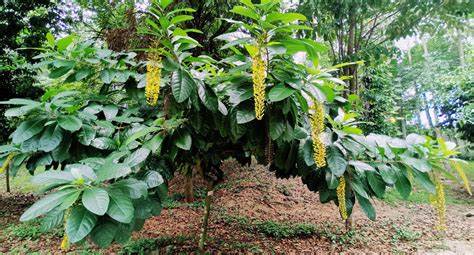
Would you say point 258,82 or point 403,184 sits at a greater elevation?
point 258,82

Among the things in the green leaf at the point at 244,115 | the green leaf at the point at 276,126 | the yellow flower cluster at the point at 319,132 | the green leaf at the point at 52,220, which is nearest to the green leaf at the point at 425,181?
the yellow flower cluster at the point at 319,132

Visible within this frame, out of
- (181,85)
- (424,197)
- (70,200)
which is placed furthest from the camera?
(424,197)

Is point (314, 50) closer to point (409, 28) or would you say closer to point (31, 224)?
point (409, 28)

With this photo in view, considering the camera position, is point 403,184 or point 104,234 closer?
point 104,234

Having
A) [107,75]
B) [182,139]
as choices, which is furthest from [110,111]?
[182,139]

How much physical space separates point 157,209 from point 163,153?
13.3 inches

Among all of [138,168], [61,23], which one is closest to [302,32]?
[138,168]

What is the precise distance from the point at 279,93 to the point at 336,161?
565 mm

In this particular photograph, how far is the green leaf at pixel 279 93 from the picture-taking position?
128 cm

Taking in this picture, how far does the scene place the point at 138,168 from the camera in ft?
4.99

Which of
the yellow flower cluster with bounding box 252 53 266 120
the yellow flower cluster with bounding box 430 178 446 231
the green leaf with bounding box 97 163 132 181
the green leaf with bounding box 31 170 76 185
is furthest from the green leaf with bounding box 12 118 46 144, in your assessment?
the yellow flower cluster with bounding box 430 178 446 231

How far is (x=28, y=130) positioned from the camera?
155 centimetres

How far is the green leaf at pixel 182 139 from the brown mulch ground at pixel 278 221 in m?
A: 1.73

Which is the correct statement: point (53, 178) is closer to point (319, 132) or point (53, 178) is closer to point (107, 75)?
point (107, 75)
